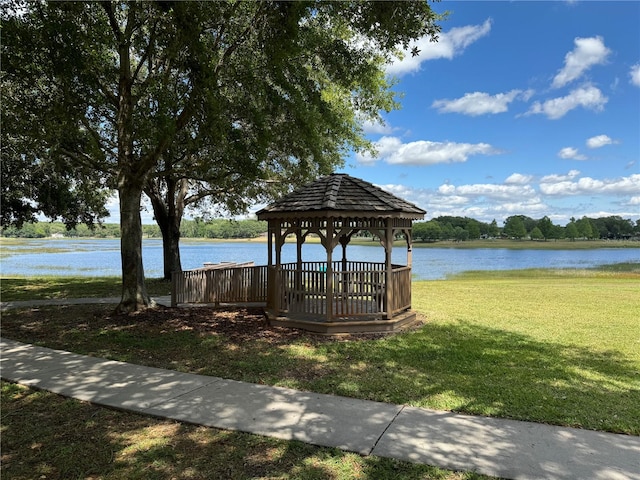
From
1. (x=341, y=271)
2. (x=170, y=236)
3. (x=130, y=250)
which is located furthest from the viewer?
(x=170, y=236)

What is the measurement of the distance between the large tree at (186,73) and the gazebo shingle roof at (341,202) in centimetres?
147

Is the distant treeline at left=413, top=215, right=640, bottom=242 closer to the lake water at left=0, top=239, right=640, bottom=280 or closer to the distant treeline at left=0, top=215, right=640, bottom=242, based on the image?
the distant treeline at left=0, top=215, right=640, bottom=242

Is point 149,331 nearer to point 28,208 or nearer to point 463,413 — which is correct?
point 463,413

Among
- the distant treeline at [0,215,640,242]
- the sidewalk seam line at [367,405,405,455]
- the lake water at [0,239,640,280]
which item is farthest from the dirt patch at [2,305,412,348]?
the distant treeline at [0,215,640,242]

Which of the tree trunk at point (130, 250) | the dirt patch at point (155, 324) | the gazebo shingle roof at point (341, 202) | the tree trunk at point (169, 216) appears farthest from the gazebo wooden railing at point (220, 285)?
the tree trunk at point (169, 216)

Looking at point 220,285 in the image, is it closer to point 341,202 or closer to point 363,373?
point 341,202

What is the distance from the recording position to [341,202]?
382 inches

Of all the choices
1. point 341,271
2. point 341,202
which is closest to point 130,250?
point 341,271

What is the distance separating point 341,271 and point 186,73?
641 centimetres

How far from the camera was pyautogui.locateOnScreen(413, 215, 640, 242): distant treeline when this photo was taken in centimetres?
10075

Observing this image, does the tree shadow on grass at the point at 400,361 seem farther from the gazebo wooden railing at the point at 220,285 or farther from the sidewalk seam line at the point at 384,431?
the gazebo wooden railing at the point at 220,285

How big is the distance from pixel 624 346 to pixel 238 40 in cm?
1120

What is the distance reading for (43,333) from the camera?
9391 mm

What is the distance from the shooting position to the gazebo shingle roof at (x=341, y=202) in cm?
954
